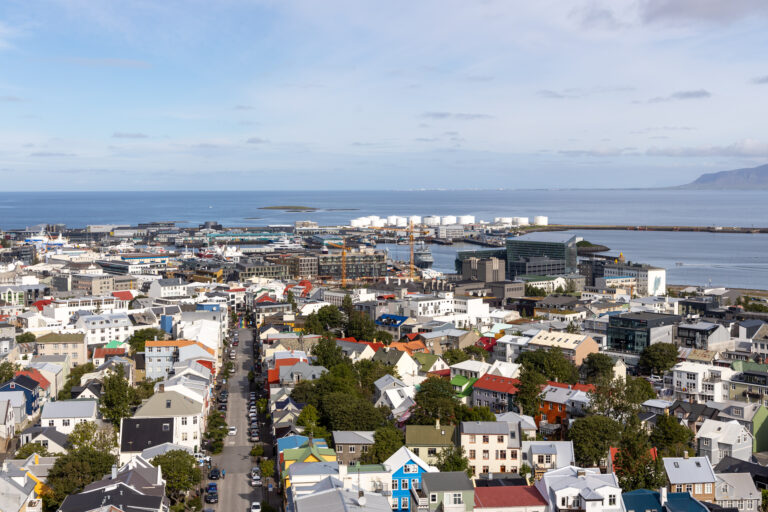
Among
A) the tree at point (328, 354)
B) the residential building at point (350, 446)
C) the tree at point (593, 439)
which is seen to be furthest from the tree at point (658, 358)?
the residential building at point (350, 446)

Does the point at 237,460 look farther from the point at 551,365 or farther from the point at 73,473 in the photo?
the point at 551,365

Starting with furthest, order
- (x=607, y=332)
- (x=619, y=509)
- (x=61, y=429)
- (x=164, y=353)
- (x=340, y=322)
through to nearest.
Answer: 1. (x=340, y=322)
2. (x=607, y=332)
3. (x=164, y=353)
4. (x=61, y=429)
5. (x=619, y=509)

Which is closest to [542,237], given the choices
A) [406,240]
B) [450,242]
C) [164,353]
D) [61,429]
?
[450,242]

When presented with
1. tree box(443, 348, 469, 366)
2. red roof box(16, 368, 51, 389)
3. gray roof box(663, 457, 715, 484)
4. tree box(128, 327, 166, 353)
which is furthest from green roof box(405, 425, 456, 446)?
tree box(128, 327, 166, 353)

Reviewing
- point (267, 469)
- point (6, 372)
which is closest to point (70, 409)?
point (6, 372)

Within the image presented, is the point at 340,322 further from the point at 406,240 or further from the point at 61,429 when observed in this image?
the point at 406,240

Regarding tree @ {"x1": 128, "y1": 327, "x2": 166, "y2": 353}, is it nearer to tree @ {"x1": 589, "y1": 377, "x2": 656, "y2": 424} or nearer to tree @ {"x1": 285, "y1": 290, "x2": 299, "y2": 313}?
tree @ {"x1": 285, "y1": 290, "x2": 299, "y2": 313}
